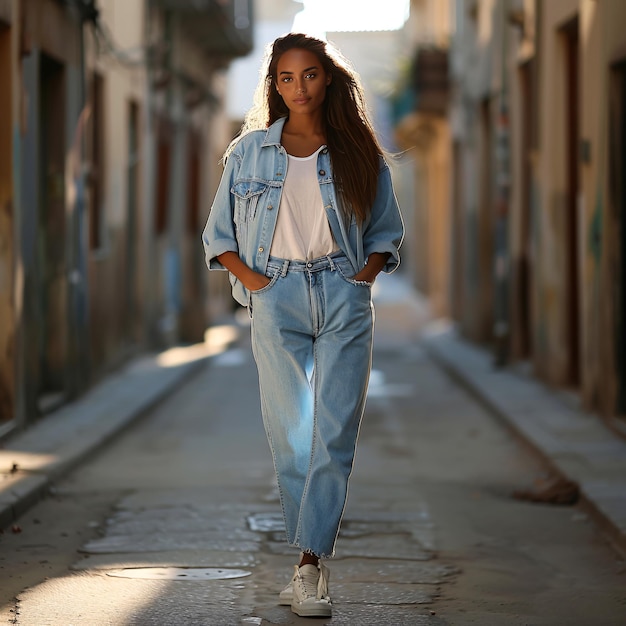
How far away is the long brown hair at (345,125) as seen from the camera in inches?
198

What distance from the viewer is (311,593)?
5.07m

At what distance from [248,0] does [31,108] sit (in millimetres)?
17232

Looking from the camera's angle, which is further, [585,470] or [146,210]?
[146,210]

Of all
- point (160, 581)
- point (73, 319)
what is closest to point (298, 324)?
point (160, 581)

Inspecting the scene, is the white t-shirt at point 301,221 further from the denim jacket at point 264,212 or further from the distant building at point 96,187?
the distant building at point 96,187

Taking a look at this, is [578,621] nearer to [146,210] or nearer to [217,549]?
[217,549]

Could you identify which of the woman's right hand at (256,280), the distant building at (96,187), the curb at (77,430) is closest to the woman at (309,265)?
the woman's right hand at (256,280)

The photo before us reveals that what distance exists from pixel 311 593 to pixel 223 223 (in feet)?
4.36

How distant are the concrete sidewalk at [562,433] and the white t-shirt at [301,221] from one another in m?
2.23

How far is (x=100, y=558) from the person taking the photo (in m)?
6.09

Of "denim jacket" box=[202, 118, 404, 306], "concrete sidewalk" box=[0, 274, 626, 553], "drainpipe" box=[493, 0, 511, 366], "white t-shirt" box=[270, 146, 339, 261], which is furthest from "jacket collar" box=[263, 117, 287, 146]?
"drainpipe" box=[493, 0, 511, 366]

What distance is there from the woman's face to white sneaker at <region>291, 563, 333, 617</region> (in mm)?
1615

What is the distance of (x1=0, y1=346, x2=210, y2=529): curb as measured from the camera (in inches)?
293

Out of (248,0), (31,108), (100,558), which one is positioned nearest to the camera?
(100,558)
